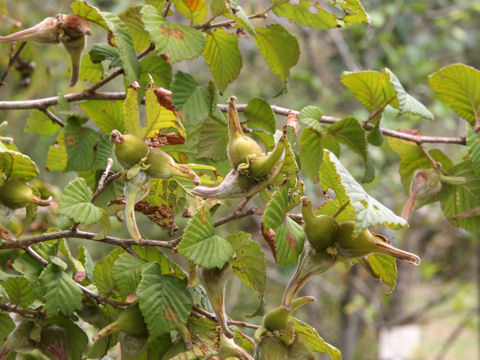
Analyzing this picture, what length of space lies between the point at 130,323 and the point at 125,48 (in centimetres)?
29

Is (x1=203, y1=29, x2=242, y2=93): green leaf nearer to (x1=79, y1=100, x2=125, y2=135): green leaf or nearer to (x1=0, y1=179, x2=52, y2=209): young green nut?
(x1=79, y1=100, x2=125, y2=135): green leaf

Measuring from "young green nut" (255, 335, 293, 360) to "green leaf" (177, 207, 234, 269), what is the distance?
0.07 m

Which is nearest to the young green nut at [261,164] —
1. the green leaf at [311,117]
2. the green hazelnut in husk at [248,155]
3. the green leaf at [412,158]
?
the green hazelnut in husk at [248,155]

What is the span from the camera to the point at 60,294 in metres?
0.49

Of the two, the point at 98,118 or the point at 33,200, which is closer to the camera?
the point at 33,200

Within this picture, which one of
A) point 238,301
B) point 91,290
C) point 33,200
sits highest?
point 33,200

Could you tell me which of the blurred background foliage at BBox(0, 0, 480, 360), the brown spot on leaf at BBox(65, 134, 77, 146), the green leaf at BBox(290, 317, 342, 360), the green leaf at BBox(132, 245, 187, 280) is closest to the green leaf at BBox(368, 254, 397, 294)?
the green leaf at BBox(290, 317, 342, 360)

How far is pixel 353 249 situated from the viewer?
0.43 metres

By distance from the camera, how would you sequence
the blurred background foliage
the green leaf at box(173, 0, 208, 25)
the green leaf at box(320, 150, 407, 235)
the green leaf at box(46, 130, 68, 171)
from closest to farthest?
1. the green leaf at box(320, 150, 407, 235)
2. the green leaf at box(173, 0, 208, 25)
3. the green leaf at box(46, 130, 68, 171)
4. the blurred background foliage

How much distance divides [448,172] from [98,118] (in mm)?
416

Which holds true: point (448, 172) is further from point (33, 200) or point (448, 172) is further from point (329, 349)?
point (33, 200)

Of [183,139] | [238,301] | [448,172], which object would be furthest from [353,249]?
[238,301]

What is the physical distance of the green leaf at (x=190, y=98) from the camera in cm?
64

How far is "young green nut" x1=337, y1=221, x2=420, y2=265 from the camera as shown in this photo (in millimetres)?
428
